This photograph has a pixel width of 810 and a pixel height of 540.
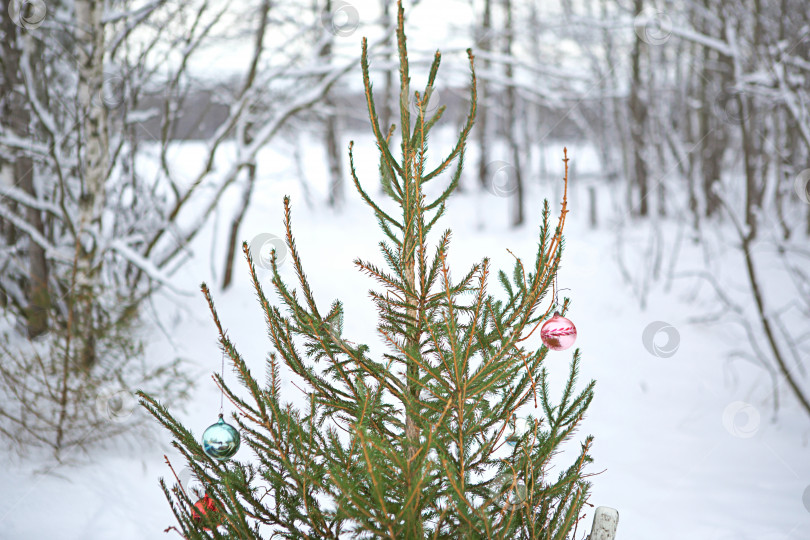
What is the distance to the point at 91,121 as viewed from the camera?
4660mm

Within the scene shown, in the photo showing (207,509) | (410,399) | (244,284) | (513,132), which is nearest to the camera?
(410,399)

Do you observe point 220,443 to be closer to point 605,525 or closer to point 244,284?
point 605,525

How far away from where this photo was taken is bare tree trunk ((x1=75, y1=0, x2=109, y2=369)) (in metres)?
4.63

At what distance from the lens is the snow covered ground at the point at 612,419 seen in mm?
3602

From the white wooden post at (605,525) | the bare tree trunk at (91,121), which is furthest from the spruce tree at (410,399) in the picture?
the bare tree trunk at (91,121)

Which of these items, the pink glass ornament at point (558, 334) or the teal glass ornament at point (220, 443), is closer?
the pink glass ornament at point (558, 334)

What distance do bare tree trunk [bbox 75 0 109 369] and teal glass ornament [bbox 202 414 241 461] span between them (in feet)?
10.9

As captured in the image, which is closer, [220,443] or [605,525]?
[220,443]

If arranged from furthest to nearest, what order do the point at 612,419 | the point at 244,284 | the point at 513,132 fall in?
1. the point at 513,132
2. the point at 244,284
3. the point at 612,419

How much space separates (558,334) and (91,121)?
4470mm

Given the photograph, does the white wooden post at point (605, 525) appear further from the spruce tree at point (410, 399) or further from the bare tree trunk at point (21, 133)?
the bare tree trunk at point (21, 133)

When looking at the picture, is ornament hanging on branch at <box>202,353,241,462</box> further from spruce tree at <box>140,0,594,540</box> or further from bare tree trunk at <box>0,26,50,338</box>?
bare tree trunk at <box>0,26,50,338</box>

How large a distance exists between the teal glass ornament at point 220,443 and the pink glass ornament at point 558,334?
1.07 meters

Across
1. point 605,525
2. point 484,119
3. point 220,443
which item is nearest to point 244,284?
point 220,443
